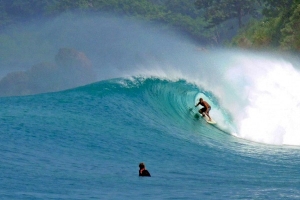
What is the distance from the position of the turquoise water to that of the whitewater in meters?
0.03

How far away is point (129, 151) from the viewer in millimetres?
21500

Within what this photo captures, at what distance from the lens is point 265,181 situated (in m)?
18.0

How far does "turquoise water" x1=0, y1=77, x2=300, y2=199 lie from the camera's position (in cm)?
1664

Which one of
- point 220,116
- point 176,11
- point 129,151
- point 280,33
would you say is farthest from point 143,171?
point 176,11

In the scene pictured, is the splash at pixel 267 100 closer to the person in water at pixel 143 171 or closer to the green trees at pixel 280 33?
the person in water at pixel 143 171

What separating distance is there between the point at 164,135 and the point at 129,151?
10.3ft

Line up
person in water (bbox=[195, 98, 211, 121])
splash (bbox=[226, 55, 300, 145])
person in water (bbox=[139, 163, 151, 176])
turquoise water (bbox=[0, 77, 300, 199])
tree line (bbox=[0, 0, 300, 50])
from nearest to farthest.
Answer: turquoise water (bbox=[0, 77, 300, 199])
person in water (bbox=[139, 163, 151, 176])
splash (bbox=[226, 55, 300, 145])
person in water (bbox=[195, 98, 211, 121])
tree line (bbox=[0, 0, 300, 50])

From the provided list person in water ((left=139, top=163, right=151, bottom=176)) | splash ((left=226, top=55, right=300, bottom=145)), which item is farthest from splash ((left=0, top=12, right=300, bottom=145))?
person in water ((left=139, top=163, right=151, bottom=176))

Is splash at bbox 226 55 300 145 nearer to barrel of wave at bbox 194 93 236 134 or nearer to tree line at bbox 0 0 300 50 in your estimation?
barrel of wave at bbox 194 93 236 134

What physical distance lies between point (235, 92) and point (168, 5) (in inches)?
A: 3156

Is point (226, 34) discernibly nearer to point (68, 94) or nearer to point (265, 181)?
point (68, 94)

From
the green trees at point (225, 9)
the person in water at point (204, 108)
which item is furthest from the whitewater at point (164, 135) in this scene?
the green trees at point (225, 9)

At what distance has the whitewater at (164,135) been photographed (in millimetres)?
16984

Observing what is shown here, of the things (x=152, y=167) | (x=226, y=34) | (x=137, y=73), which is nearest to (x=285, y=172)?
(x=152, y=167)
